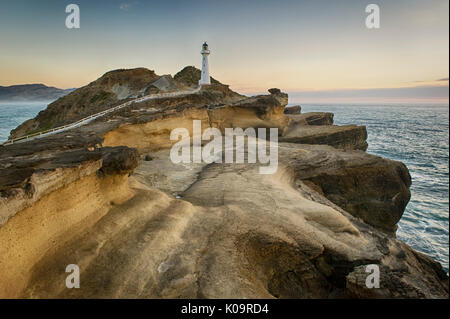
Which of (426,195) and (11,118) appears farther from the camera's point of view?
(11,118)

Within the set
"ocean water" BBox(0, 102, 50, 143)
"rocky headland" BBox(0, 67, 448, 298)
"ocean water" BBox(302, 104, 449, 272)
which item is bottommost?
"ocean water" BBox(302, 104, 449, 272)

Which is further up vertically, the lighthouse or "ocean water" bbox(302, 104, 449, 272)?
the lighthouse

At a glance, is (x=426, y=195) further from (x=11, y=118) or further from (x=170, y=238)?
(x=11, y=118)

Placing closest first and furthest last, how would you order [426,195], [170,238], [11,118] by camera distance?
[170,238] → [426,195] → [11,118]

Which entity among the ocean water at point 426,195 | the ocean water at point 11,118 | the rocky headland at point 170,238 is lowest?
the ocean water at point 426,195

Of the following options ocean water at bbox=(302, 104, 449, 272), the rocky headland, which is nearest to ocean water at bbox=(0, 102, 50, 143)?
the rocky headland

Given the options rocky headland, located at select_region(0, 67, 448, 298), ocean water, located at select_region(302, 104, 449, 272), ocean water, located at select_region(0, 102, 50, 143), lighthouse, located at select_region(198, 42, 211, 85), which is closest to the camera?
rocky headland, located at select_region(0, 67, 448, 298)

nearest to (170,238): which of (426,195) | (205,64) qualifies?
(426,195)

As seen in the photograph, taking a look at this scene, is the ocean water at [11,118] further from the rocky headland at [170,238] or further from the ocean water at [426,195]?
the ocean water at [426,195]

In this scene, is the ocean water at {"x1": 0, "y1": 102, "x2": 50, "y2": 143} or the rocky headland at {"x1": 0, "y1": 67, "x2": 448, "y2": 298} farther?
the ocean water at {"x1": 0, "y1": 102, "x2": 50, "y2": 143}

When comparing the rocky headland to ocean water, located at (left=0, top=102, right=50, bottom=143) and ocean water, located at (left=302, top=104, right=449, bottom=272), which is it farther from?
ocean water, located at (left=0, top=102, right=50, bottom=143)

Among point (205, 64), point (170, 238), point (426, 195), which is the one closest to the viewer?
point (170, 238)

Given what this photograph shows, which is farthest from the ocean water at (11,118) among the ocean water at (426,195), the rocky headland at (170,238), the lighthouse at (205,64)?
the ocean water at (426,195)

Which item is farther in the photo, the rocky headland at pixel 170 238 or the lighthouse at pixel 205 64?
the lighthouse at pixel 205 64
